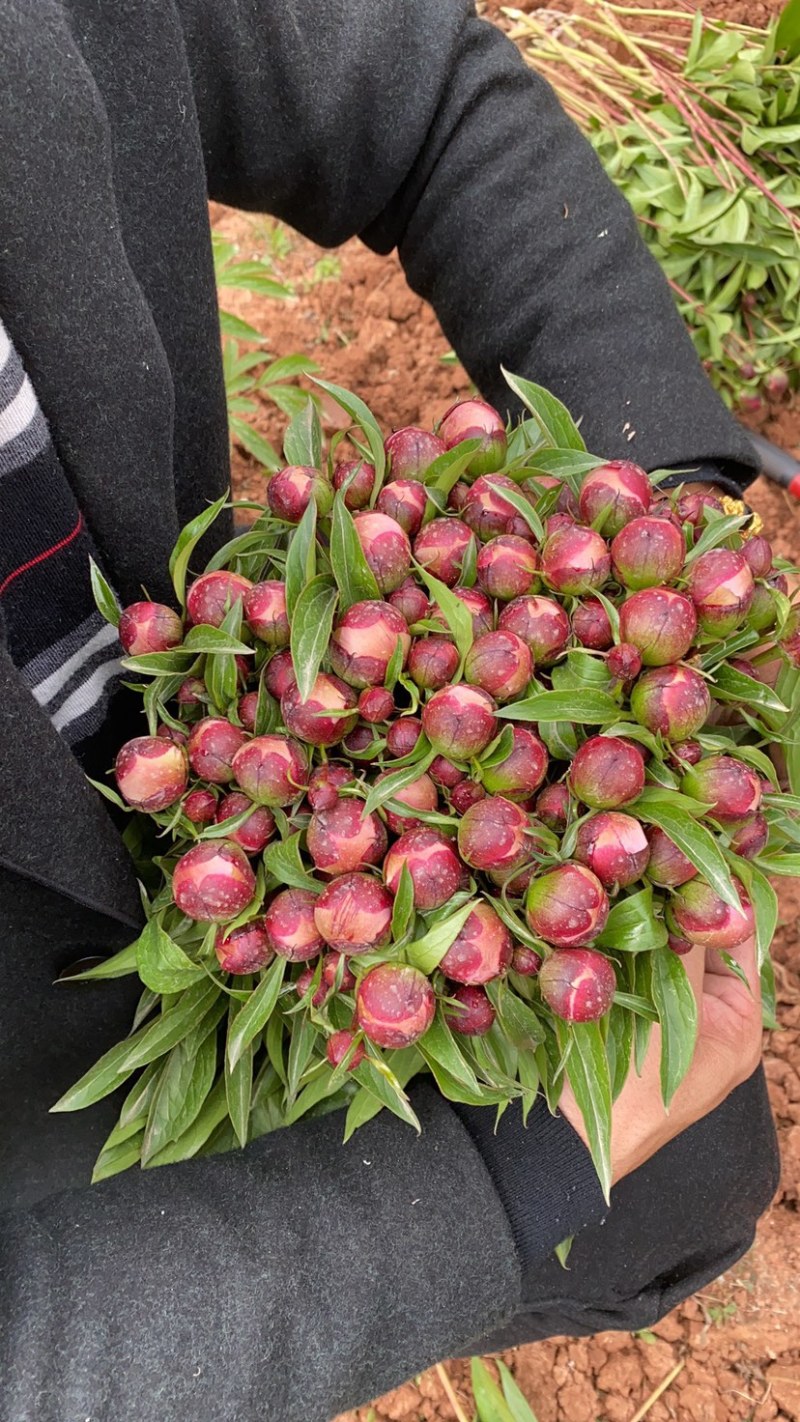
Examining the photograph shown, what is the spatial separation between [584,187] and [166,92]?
0.49 m

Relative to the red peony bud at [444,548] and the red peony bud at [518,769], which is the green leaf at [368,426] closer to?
the red peony bud at [444,548]

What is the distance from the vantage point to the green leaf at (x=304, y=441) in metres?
0.71

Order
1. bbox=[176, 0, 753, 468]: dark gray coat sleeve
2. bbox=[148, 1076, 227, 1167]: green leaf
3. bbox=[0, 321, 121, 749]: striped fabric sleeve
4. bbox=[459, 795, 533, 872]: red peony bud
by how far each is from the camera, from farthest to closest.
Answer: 1. bbox=[176, 0, 753, 468]: dark gray coat sleeve
2. bbox=[148, 1076, 227, 1167]: green leaf
3. bbox=[0, 321, 121, 749]: striped fabric sleeve
4. bbox=[459, 795, 533, 872]: red peony bud

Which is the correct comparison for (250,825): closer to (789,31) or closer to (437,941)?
(437,941)

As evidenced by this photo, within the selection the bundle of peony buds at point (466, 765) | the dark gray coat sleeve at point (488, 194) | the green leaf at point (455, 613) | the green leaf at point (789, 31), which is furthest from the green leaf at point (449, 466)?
the green leaf at point (789, 31)

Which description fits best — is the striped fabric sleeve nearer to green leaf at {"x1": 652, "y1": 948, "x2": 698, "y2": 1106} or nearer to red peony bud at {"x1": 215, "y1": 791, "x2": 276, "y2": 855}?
red peony bud at {"x1": 215, "y1": 791, "x2": 276, "y2": 855}

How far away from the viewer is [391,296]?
2002mm

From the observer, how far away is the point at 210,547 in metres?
0.94

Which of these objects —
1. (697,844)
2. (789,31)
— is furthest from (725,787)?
(789,31)

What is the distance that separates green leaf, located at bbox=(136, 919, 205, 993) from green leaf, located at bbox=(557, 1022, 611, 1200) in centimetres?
23

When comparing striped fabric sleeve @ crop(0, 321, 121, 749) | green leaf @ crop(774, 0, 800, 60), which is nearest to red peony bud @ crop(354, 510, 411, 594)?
striped fabric sleeve @ crop(0, 321, 121, 749)

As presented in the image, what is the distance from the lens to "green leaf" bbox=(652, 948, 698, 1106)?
1.98 ft

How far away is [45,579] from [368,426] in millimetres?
244

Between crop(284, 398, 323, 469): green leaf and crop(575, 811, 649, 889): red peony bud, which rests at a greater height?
crop(284, 398, 323, 469): green leaf
